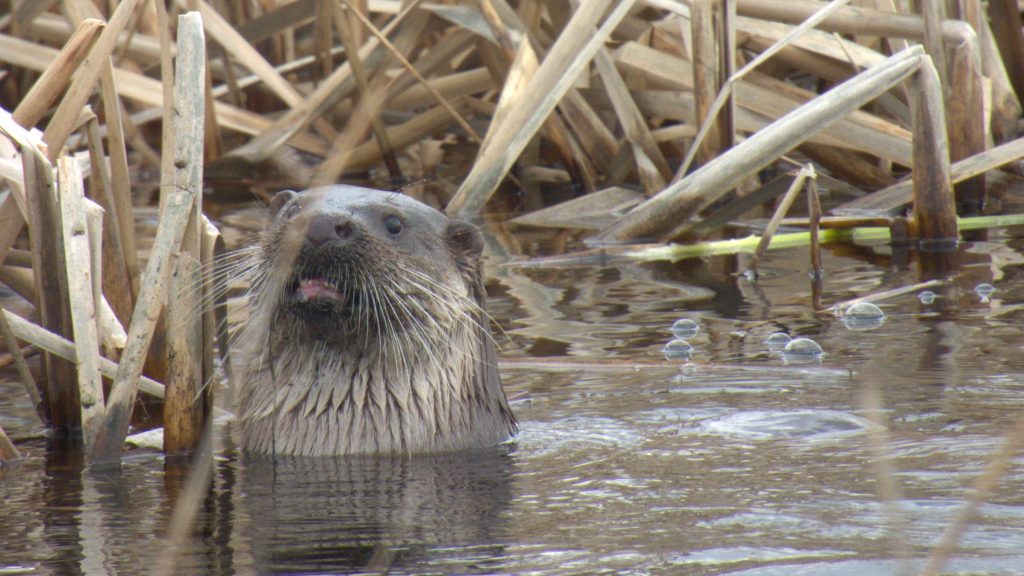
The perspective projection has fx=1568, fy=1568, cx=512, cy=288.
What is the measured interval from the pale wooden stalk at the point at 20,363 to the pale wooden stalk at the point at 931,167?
3.03 metres

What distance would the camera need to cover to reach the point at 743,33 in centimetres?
636

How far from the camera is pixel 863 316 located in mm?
4691

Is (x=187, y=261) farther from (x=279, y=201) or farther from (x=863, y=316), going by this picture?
(x=863, y=316)

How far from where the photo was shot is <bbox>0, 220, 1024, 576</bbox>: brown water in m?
2.53

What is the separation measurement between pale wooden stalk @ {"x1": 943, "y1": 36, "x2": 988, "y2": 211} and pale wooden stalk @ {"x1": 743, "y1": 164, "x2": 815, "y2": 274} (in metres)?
0.85

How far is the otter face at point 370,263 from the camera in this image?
3375 mm

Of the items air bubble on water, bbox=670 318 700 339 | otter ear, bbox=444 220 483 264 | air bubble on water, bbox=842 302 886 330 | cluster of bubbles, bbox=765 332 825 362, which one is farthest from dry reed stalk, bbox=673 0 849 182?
otter ear, bbox=444 220 483 264

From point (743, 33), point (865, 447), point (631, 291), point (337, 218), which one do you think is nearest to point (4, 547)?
point (337, 218)

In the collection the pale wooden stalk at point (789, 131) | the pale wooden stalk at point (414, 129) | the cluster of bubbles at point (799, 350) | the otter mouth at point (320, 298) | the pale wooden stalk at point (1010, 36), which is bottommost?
the cluster of bubbles at point (799, 350)

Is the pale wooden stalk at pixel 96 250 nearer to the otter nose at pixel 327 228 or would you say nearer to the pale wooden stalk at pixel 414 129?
the otter nose at pixel 327 228

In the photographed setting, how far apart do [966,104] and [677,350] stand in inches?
81.5

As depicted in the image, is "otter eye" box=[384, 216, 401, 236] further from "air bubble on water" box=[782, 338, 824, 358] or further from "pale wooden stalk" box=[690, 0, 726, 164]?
"pale wooden stalk" box=[690, 0, 726, 164]

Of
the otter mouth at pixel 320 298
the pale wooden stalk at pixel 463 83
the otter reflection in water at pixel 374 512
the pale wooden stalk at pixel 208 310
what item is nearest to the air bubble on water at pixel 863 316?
the otter reflection in water at pixel 374 512

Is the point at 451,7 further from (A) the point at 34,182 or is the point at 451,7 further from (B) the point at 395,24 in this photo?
(A) the point at 34,182
